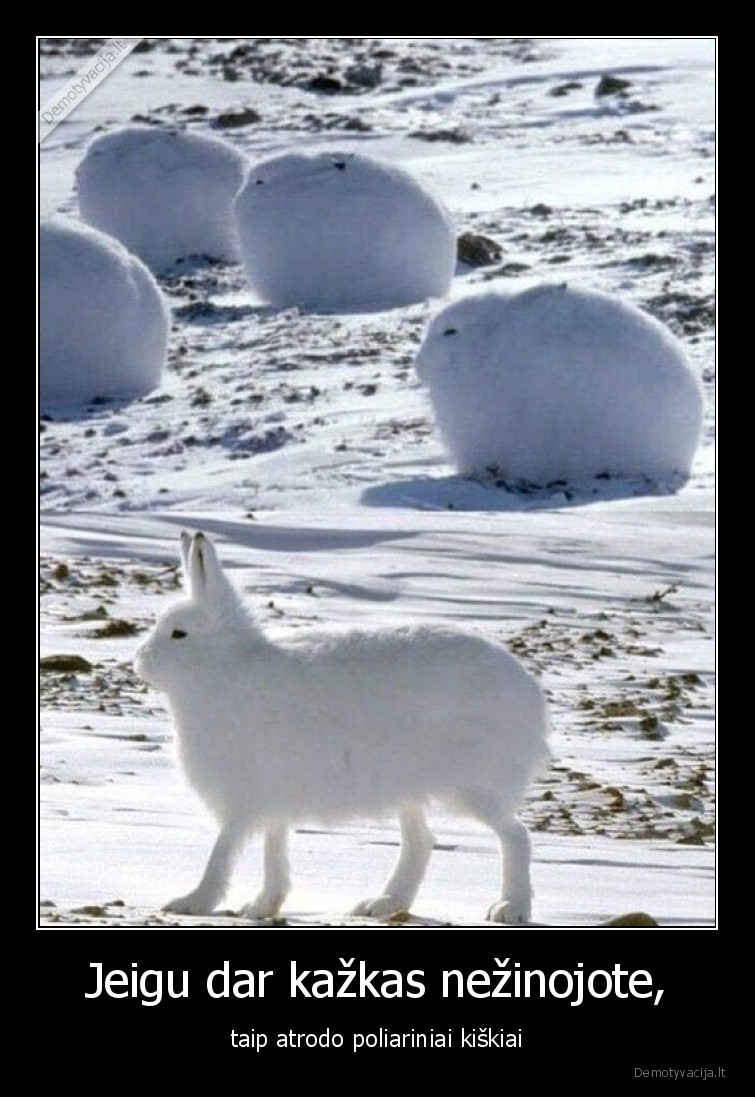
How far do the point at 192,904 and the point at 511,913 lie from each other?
0.69 metres

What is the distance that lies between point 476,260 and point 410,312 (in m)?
2.38

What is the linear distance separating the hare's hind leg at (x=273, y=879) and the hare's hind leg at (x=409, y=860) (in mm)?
184

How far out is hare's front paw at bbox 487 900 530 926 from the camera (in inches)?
172

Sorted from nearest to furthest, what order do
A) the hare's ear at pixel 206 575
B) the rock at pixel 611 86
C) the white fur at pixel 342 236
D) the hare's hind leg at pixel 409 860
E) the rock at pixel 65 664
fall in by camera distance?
the hare's ear at pixel 206 575 → the hare's hind leg at pixel 409 860 → the rock at pixel 65 664 → the white fur at pixel 342 236 → the rock at pixel 611 86

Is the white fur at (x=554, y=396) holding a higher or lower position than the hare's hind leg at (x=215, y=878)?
lower

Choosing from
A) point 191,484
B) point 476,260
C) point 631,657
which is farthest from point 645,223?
point 631,657

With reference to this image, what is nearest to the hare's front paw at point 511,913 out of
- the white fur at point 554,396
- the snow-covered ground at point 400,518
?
the snow-covered ground at point 400,518

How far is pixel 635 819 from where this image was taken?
5.62 metres

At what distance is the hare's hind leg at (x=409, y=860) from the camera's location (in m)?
4.57

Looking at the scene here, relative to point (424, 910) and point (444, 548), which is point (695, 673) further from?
point (424, 910)

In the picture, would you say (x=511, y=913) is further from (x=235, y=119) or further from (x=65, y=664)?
(x=235, y=119)

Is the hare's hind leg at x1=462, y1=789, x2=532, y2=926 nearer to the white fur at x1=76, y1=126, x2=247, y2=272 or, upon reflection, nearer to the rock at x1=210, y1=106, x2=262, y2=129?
the white fur at x1=76, y1=126, x2=247, y2=272

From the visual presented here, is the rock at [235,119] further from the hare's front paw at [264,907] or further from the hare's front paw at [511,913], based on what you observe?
the hare's front paw at [511,913]

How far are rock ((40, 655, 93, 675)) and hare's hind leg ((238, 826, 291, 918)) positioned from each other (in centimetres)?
271
